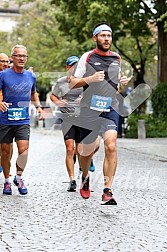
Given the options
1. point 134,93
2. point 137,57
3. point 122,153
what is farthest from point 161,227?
point 137,57

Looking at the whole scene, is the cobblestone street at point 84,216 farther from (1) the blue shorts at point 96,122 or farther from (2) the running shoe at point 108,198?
(1) the blue shorts at point 96,122

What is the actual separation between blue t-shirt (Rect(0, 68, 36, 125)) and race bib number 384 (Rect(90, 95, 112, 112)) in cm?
117

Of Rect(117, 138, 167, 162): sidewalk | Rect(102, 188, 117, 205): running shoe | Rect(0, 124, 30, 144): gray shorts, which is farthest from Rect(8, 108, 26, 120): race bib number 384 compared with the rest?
Rect(117, 138, 167, 162): sidewalk

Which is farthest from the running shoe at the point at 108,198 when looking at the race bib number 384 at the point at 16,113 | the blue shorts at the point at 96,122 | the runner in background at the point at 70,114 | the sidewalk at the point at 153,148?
the sidewalk at the point at 153,148

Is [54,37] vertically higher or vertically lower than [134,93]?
higher

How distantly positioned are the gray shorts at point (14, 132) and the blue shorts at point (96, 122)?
0.89 meters

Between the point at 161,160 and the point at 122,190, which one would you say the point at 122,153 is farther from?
the point at 122,190

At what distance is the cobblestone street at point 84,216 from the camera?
572 centimetres

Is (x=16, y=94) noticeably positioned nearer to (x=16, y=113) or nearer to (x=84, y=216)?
(x=16, y=113)

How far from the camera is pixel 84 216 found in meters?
7.09

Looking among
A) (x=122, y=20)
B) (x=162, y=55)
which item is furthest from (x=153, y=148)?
(x=122, y=20)

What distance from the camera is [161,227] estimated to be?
6.52m

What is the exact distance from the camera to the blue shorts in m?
7.78

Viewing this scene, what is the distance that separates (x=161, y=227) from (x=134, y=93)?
20774 millimetres
